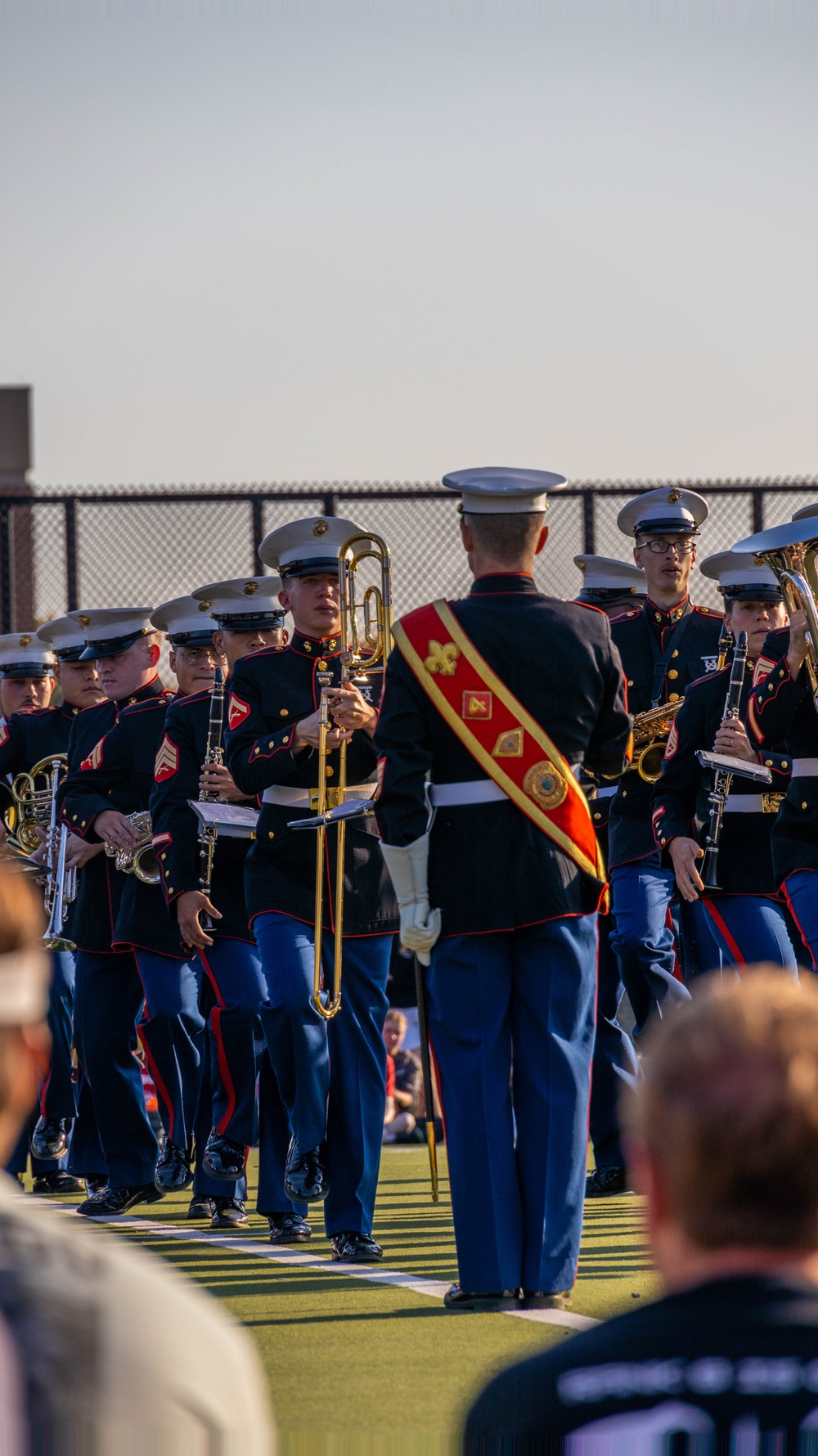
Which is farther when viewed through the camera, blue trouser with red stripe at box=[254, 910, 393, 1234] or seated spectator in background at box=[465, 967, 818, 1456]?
blue trouser with red stripe at box=[254, 910, 393, 1234]

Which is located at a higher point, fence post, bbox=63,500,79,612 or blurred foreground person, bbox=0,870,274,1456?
fence post, bbox=63,500,79,612

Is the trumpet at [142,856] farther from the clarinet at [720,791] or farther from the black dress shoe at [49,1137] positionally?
the clarinet at [720,791]

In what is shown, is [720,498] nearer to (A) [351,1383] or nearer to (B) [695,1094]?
(A) [351,1383]

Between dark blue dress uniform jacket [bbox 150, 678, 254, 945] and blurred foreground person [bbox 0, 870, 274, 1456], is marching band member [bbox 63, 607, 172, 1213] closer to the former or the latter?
dark blue dress uniform jacket [bbox 150, 678, 254, 945]

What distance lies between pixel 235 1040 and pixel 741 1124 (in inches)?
240

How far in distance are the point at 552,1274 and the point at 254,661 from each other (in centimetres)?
270

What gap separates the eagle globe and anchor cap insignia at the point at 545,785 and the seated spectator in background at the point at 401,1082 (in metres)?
6.55

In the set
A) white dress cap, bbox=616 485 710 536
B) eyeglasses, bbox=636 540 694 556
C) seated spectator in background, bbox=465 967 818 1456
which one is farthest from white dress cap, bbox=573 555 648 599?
seated spectator in background, bbox=465 967 818 1456

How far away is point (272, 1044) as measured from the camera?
270 inches

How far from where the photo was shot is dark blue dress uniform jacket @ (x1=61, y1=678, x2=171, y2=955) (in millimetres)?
8602

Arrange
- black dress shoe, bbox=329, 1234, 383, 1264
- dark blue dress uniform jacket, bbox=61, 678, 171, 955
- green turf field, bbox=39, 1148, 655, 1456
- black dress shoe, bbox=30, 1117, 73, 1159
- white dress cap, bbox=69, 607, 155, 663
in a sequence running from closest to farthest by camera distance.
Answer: green turf field, bbox=39, 1148, 655, 1456, black dress shoe, bbox=329, 1234, 383, 1264, dark blue dress uniform jacket, bbox=61, 678, 171, 955, white dress cap, bbox=69, 607, 155, 663, black dress shoe, bbox=30, 1117, 73, 1159

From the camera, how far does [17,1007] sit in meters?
1.81

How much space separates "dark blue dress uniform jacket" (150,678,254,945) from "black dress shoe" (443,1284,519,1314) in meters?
2.56

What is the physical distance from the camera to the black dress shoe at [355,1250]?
6609 millimetres
